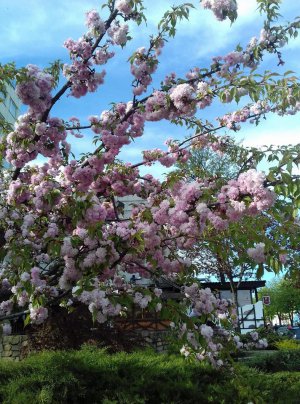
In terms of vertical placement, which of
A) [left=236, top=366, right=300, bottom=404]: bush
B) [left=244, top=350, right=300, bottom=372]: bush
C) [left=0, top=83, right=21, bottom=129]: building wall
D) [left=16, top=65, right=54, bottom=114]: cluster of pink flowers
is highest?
[left=0, top=83, right=21, bottom=129]: building wall

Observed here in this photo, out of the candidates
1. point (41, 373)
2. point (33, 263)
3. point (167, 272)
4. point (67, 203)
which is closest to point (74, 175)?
point (67, 203)

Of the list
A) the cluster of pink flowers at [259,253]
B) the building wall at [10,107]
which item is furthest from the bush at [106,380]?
the building wall at [10,107]

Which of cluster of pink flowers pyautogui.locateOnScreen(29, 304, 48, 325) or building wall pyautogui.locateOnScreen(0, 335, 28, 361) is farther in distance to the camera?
building wall pyautogui.locateOnScreen(0, 335, 28, 361)

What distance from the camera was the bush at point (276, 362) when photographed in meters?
12.4

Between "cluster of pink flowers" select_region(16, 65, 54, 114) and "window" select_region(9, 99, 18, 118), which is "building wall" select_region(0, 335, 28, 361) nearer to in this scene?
"cluster of pink flowers" select_region(16, 65, 54, 114)

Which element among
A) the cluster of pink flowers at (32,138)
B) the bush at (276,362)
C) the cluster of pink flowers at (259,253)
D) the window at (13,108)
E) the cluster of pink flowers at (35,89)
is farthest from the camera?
the window at (13,108)

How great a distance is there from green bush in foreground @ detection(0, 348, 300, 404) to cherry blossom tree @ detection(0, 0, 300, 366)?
0.44 meters

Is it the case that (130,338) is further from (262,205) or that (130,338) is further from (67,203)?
(262,205)

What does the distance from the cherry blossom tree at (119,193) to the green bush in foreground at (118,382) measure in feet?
1.46

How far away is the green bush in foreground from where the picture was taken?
5227 millimetres

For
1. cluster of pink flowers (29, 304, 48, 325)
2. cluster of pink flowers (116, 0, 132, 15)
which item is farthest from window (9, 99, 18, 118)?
cluster of pink flowers (29, 304, 48, 325)

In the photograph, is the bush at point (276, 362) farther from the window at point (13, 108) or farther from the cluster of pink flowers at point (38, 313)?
the window at point (13, 108)

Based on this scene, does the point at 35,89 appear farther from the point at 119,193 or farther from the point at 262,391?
the point at 262,391

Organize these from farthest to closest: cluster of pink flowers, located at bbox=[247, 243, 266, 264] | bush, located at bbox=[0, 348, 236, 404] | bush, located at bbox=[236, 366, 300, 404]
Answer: bush, located at bbox=[236, 366, 300, 404]
bush, located at bbox=[0, 348, 236, 404]
cluster of pink flowers, located at bbox=[247, 243, 266, 264]
